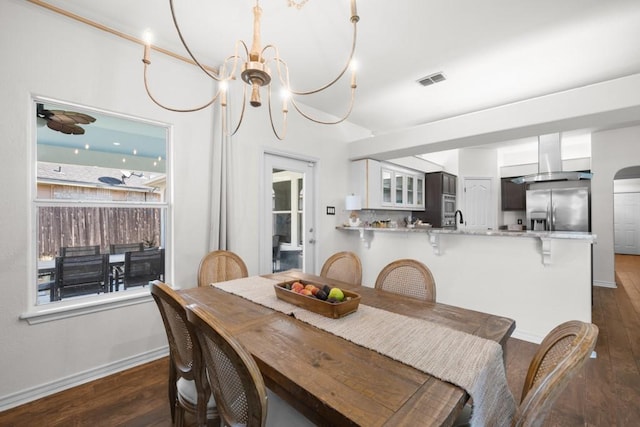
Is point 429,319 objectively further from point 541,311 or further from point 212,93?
point 212,93

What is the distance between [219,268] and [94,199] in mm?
1133

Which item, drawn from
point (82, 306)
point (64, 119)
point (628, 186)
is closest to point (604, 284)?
point (628, 186)

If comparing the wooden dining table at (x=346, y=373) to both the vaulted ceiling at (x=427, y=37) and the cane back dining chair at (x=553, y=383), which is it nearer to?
the cane back dining chair at (x=553, y=383)

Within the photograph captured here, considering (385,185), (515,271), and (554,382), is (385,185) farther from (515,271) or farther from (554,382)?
(554,382)

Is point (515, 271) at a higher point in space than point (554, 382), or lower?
lower

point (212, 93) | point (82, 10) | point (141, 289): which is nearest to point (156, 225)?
point (141, 289)

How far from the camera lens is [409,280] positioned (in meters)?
1.93

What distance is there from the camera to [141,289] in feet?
8.30

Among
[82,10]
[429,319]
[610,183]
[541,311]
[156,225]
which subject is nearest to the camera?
[429,319]

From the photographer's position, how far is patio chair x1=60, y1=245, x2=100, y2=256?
2.19 meters

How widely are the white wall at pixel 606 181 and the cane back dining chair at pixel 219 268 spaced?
5.94 meters

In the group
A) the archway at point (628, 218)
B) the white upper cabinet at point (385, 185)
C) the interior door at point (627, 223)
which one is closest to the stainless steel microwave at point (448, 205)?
the white upper cabinet at point (385, 185)

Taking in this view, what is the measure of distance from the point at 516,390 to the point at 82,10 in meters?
4.25

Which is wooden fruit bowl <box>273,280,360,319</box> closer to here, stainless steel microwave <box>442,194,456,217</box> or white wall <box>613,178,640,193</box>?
stainless steel microwave <box>442,194,456,217</box>
